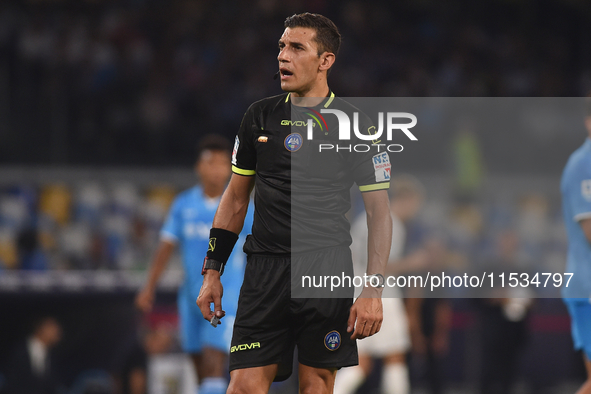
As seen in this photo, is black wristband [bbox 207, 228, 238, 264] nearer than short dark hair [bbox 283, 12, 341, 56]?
No

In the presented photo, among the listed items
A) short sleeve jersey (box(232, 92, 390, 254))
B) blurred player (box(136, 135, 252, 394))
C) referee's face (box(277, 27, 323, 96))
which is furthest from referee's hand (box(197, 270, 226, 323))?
blurred player (box(136, 135, 252, 394))

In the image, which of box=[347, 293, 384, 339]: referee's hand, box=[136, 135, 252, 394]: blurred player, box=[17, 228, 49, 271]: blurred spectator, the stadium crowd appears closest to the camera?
box=[347, 293, 384, 339]: referee's hand

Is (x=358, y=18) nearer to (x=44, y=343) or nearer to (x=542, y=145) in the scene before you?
(x=542, y=145)

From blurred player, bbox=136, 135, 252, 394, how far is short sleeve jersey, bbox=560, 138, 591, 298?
2.92 meters

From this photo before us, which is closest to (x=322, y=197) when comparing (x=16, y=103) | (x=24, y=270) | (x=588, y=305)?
(x=588, y=305)

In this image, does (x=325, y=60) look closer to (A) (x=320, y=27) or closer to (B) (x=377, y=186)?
(A) (x=320, y=27)

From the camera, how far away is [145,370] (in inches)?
334

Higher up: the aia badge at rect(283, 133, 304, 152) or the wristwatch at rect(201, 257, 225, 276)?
the aia badge at rect(283, 133, 304, 152)

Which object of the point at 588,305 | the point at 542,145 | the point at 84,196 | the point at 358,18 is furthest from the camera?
the point at 358,18

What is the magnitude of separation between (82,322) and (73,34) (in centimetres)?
714

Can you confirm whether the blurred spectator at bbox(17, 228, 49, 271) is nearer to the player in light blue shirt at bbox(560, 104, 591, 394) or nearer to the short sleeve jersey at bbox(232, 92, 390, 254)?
the short sleeve jersey at bbox(232, 92, 390, 254)

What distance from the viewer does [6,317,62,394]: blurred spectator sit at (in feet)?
27.2

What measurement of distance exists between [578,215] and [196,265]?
3.46m

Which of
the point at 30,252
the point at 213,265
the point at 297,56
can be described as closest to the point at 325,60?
the point at 297,56
